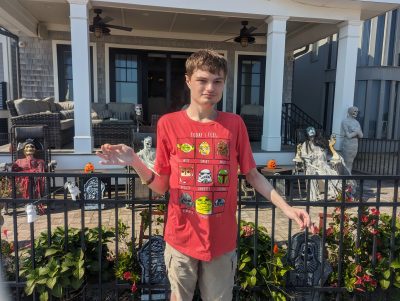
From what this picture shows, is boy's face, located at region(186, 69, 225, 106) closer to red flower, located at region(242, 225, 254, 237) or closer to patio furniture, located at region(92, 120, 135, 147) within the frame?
red flower, located at region(242, 225, 254, 237)

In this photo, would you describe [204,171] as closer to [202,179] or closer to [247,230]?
[202,179]

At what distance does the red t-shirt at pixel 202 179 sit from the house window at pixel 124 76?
26.8 ft

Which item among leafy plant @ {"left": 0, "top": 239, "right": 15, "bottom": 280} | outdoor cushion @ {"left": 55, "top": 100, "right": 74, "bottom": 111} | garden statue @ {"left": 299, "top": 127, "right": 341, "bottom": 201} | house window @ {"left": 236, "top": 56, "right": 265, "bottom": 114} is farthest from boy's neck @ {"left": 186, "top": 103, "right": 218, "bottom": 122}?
house window @ {"left": 236, "top": 56, "right": 265, "bottom": 114}

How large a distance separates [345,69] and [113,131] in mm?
4712

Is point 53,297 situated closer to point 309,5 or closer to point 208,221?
point 208,221

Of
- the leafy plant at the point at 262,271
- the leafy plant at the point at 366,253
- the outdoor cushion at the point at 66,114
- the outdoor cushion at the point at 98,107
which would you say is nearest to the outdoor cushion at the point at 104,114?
the outdoor cushion at the point at 98,107

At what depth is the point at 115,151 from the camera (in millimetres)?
1459

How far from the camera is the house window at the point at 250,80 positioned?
9.99m

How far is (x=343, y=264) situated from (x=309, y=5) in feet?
18.3

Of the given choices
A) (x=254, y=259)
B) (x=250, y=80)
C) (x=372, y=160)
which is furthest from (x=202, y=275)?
(x=250, y=80)

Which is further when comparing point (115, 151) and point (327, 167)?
point (327, 167)

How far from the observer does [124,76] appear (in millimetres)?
9438

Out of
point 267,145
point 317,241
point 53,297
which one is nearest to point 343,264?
point 317,241

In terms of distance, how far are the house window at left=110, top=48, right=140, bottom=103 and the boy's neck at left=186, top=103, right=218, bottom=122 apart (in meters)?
8.15
